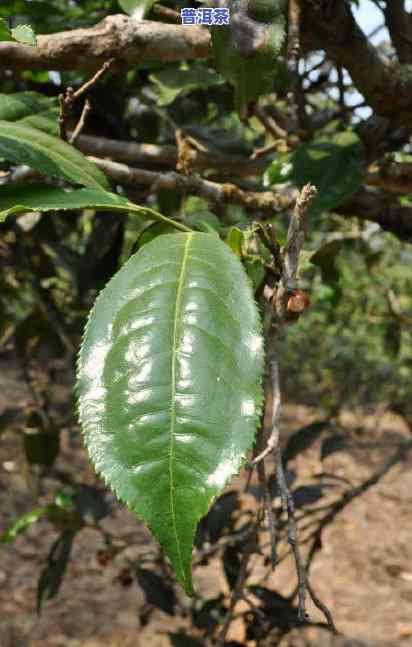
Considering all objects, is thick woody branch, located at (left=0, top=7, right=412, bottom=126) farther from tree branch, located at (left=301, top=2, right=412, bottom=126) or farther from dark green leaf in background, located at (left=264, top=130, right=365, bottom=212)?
dark green leaf in background, located at (left=264, top=130, right=365, bottom=212)

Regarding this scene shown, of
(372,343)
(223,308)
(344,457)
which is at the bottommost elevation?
(344,457)

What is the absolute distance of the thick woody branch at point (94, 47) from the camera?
2.88 feet

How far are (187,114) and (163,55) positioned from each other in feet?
2.74

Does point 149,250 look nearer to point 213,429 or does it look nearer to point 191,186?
point 213,429

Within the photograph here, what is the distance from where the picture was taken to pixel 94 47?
890 millimetres

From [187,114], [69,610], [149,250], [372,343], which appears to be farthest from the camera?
[372,343]

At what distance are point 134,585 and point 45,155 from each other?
2.39 metres

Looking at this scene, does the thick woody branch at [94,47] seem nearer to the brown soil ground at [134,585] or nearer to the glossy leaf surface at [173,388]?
the glossy leaf surface at [173,388]

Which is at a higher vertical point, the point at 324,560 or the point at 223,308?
the point at 223,308

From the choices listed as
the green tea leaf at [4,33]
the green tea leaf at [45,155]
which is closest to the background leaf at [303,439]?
the green tea leaf at [45,155]

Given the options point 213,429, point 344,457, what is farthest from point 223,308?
point 344,457

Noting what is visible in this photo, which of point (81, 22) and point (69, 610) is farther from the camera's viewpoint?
point (69, 610)

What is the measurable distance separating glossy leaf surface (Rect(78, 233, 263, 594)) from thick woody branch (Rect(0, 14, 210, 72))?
414mm

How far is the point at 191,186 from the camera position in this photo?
1.01 meters
